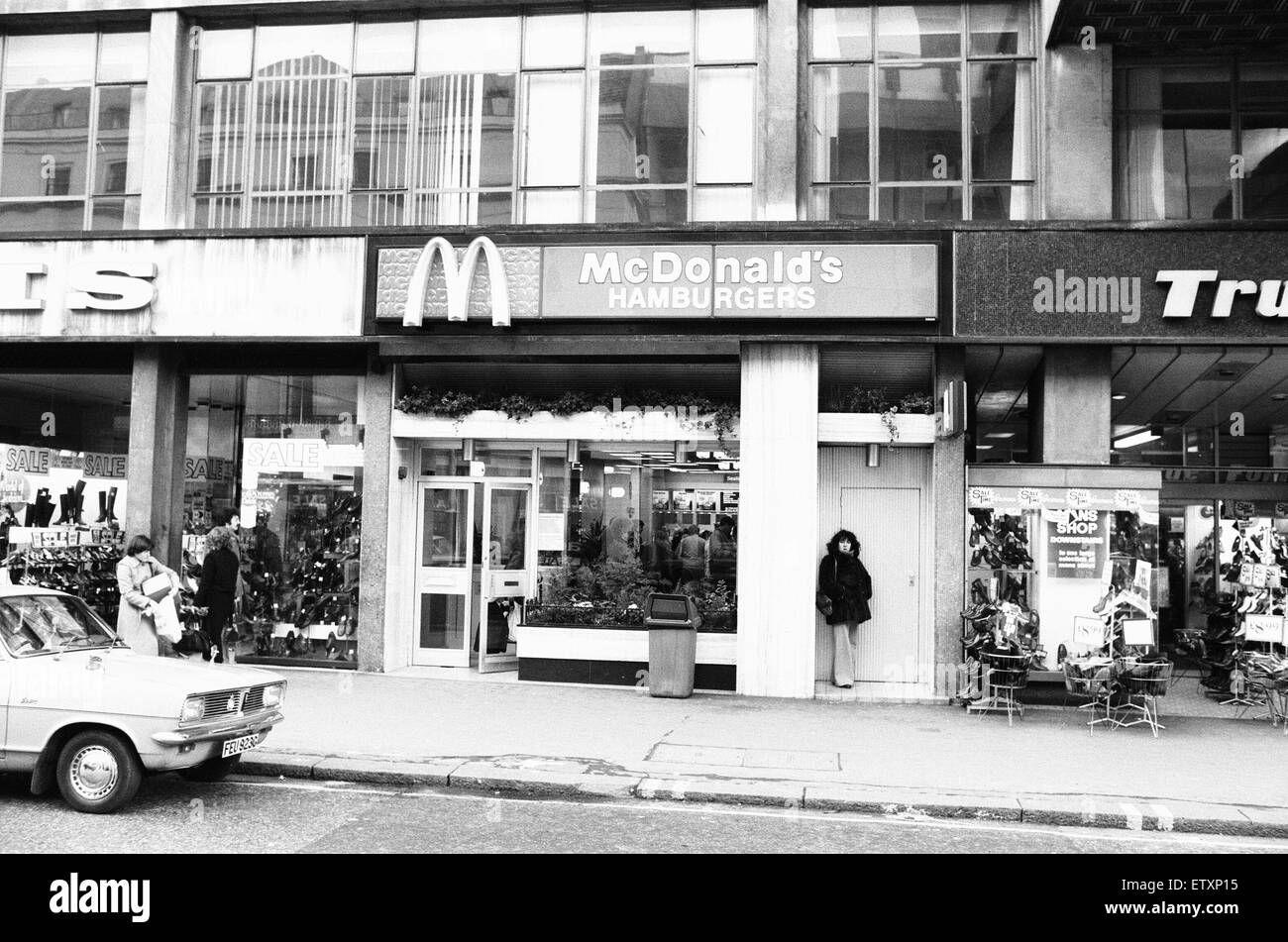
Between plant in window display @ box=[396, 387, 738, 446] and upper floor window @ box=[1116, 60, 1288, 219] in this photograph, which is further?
plant in window display @ box=[396, 387, 738, 446]

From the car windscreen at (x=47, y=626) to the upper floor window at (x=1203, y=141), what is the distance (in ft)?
39.9

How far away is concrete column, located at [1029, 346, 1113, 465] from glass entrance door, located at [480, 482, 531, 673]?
22.3ft

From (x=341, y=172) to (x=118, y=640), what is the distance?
26.2 ft

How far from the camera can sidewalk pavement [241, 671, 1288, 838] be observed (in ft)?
27.1

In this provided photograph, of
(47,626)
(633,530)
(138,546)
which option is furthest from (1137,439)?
(47,626)

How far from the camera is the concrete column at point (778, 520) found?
42.3 ft

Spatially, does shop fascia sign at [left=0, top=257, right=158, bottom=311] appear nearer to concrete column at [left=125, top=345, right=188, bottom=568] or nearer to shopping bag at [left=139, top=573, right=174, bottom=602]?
concrete column at [left=125, top=345, right=188, bottom=568]

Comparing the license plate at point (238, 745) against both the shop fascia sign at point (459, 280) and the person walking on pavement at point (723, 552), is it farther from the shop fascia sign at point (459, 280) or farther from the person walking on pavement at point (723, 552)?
the person walking on pavement at point (723, 552)

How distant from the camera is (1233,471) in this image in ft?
52.1

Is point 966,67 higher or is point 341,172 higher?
point 966,67

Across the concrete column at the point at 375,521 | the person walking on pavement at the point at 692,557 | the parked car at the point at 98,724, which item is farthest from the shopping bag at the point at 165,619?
the person walking on pavement at the point at 692,557

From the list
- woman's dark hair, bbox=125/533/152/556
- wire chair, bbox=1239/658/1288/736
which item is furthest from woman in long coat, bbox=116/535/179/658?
wire chair, bbox=1239/658/1288/736
